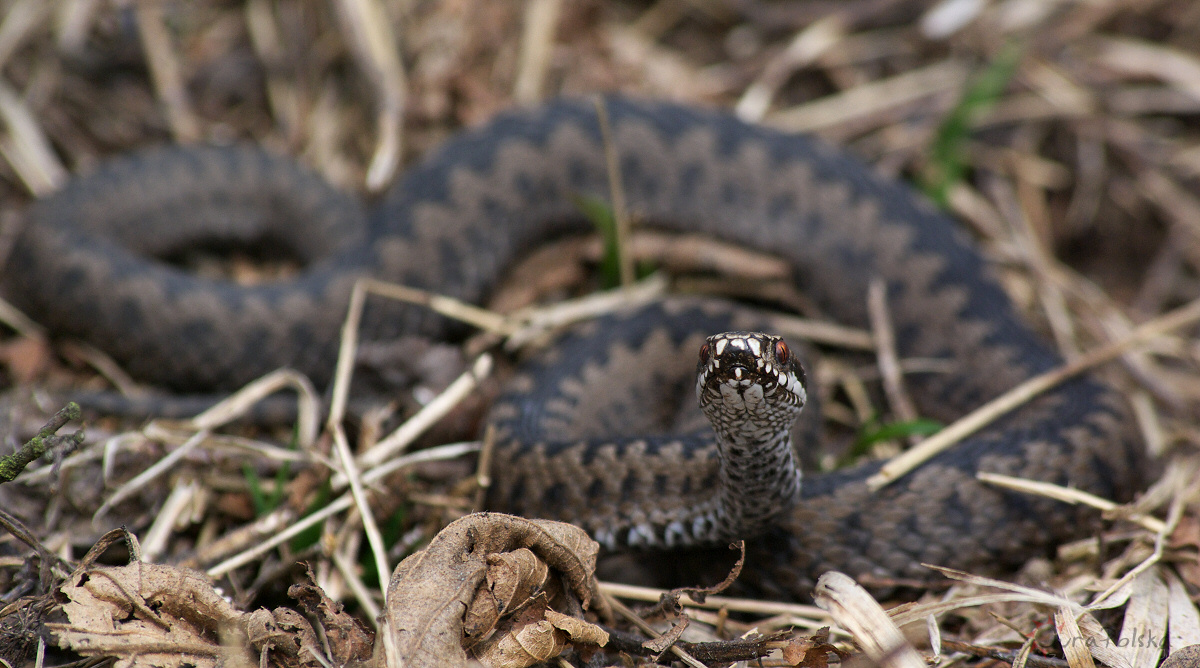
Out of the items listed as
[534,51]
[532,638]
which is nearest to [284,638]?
[532,638]

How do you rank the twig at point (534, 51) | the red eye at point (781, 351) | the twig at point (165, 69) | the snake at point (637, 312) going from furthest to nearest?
the twig at point (534, 51), the twig at point (165, 69), the snake at point (637, 312), the red eye at point (781, 351)

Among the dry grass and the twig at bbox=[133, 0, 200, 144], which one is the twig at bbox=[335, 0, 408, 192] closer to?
the dry grass

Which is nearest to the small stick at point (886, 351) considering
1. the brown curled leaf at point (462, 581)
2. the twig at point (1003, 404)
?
the twig at point (1003, 404)

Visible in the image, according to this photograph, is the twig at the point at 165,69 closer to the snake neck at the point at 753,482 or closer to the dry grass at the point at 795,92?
the dry grass at the point at 795,92

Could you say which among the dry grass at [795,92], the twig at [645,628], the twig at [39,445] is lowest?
the twig at [645,628]

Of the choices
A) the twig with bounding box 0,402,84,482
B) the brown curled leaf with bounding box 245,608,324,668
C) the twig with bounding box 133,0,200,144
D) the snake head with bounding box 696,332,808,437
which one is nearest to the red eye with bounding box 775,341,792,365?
the snake head with bounding box 696,332,808,437

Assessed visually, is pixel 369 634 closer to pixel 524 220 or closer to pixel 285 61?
pixel 524 220

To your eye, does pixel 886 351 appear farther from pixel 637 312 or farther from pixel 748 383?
pixel 748 383
